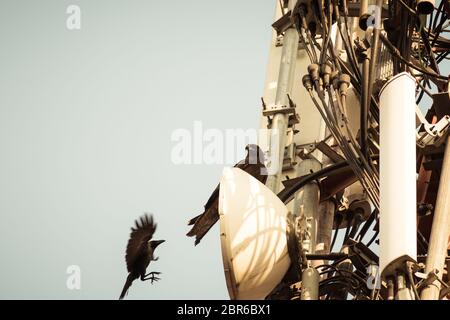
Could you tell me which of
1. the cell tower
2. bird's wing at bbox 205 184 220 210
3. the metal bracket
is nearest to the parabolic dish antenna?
the cell tower

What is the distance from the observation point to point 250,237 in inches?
563

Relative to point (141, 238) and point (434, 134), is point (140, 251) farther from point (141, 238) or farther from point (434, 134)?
point (434, 134)

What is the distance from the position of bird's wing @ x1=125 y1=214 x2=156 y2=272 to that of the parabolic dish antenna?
11.8 feet

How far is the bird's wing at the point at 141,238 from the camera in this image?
18109 mm

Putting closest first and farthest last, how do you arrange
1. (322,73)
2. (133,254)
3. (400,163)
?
(400,163), (322,73), (133,254)

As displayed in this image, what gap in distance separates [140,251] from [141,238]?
184mm

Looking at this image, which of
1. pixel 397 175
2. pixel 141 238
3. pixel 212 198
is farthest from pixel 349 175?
pixel 397 175

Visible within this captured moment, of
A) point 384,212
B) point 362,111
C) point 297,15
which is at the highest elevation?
point 297,15

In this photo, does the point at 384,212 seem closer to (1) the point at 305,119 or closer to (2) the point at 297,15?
(2) the point at 297,15

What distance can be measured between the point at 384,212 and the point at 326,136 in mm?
5784

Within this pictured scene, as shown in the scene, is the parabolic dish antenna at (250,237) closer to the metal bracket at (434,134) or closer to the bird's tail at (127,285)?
the metal bracket at (434,134)

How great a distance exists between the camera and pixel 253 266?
47.1ft

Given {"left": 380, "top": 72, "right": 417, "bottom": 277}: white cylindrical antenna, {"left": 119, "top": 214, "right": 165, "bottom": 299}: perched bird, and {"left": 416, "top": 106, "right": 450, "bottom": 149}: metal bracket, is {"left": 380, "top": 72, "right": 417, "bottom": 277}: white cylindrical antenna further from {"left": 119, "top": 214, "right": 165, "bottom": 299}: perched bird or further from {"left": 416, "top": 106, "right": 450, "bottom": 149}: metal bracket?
{"left": 119, "top": 214, "right": 165, "bottom": 299}: perched bird
